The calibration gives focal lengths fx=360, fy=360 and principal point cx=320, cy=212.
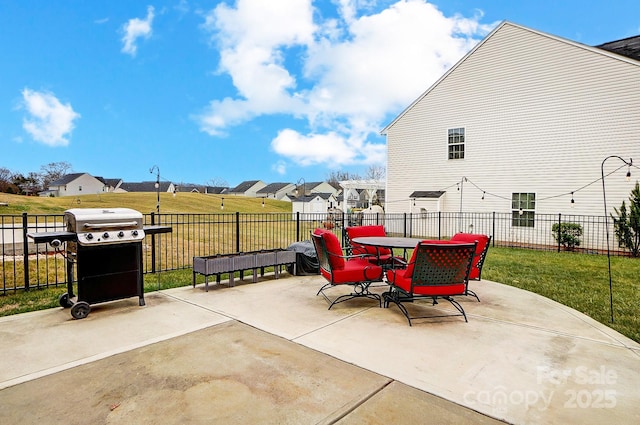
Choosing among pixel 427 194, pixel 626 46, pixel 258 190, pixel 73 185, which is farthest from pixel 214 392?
pixel 258 190

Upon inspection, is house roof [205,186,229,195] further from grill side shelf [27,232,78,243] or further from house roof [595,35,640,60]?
grill side shelf [27,232,78,243]

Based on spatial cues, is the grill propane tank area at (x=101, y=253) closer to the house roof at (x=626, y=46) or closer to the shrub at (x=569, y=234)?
the shrub at (x=569, y=234)

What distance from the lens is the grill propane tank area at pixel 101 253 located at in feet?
15.2

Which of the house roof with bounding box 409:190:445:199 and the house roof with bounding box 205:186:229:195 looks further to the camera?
the house roof with bounding box 205:186:229:195

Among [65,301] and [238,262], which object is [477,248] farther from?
[65,301]

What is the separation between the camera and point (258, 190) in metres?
87.8

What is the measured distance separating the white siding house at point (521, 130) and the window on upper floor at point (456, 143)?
5cm

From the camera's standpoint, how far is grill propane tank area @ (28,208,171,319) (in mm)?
4633

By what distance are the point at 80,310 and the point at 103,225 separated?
1139mm

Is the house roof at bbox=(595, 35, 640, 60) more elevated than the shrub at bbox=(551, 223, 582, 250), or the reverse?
the house roof at bbox=(595, 35, 640, 60)

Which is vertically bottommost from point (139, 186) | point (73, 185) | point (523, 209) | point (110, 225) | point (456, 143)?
point (110, 225)

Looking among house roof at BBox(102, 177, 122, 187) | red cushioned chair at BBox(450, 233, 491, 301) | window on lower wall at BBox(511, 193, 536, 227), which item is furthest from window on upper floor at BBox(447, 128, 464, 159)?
house roof at BBox(102, 177, 122, 187)

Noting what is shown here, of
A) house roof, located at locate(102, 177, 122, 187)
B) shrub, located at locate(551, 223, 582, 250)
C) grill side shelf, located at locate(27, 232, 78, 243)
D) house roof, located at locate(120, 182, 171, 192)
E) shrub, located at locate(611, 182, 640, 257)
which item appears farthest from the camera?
house roof, located at locate(102, 177, 122, 187)

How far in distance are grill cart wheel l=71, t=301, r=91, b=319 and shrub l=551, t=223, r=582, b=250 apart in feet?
47.2
